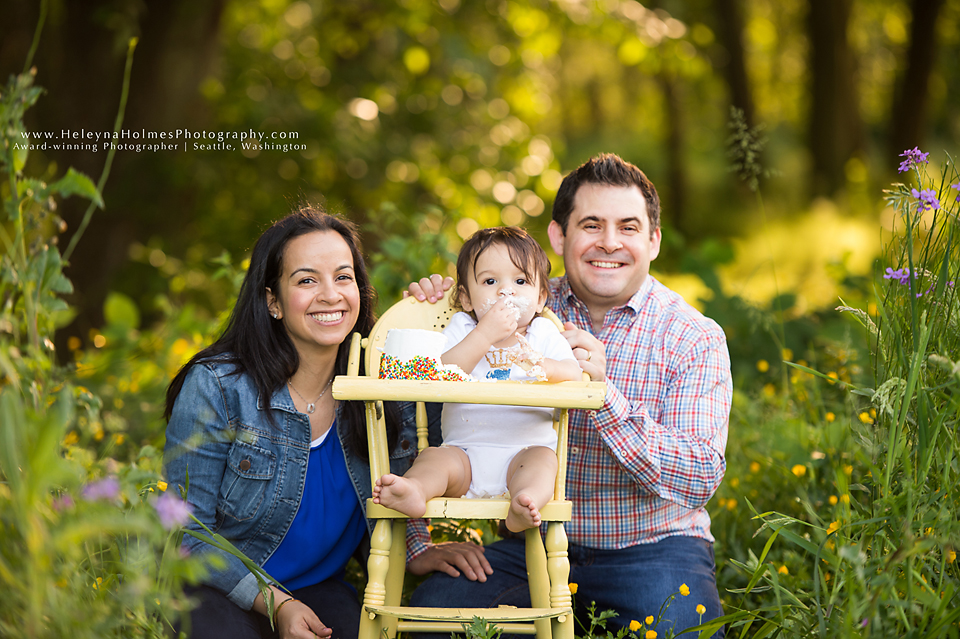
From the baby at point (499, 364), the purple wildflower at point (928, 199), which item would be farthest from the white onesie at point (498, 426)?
the purple wildflower at point (928, 199)

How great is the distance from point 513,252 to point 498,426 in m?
0.57

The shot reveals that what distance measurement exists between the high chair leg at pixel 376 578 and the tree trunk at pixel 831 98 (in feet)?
28.7

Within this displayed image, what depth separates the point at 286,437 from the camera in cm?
252

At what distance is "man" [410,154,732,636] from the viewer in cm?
253

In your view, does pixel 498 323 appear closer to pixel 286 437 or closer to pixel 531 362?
pixel 531 362

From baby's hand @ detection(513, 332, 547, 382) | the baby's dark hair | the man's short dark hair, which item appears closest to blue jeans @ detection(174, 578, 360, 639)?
baby's hand @ detection(513, 332, 547, 382)

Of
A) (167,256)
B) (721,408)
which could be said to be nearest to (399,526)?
(721,408)

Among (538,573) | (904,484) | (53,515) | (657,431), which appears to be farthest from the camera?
(657,431)

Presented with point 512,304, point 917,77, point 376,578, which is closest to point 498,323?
point 512,304

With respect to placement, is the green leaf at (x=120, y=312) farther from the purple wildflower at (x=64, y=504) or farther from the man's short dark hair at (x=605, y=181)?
the purple wildflower at (x=64, y=504)

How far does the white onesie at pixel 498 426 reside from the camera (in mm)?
2432

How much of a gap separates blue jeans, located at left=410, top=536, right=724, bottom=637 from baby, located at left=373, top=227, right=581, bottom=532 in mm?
417

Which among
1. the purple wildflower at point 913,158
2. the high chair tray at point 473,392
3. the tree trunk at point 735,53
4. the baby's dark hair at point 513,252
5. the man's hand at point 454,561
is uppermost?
the tree trunk at point 735,53

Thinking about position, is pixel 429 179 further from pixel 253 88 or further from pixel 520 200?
pixel 253 88
